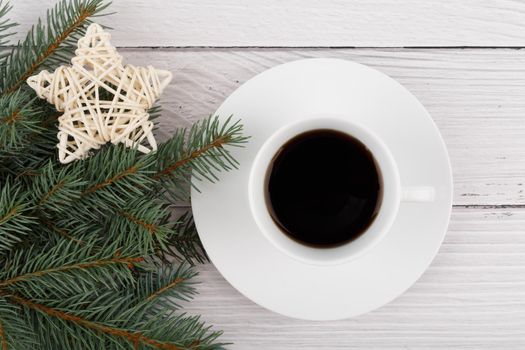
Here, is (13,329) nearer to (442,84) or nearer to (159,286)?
(159,286)

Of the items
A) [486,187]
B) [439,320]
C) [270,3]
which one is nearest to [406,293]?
[439,320]

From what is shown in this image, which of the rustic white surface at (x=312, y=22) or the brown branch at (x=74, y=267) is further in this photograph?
the rustic white surface at (x=312, y=22)

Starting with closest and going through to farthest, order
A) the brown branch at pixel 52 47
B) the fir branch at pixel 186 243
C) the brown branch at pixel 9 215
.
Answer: the brown branch at pixel 9 215 → the brown branch at pixel 52 47 → the fir branch at pixel 186 243

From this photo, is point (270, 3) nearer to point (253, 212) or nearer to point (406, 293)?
point (253, 212)

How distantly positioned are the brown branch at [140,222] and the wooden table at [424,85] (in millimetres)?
199

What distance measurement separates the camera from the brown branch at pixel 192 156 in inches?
24.6

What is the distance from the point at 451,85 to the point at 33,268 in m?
0.57

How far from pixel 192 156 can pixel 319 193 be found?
0.20 m

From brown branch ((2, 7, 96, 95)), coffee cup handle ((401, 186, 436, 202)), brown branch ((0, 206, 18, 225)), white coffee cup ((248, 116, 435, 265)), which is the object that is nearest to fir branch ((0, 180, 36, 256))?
brown branch ((0, 206, 18, 225))

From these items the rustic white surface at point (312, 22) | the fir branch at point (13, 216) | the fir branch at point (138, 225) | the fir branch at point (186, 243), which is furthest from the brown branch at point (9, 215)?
the rustic white surface at point (312, 22)

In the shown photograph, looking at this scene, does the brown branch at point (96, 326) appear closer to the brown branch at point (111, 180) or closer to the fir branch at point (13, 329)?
the fir branch at point (13, 329)

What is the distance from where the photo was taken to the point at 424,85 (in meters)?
0.81

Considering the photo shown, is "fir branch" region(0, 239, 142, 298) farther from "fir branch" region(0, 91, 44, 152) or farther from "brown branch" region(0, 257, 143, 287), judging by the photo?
"fir branch" region(0, 91, 44, 152)

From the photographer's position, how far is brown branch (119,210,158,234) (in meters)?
0.62
